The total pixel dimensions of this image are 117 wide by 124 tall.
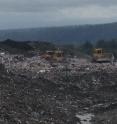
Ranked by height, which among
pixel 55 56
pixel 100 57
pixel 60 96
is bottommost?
pixel 60 96

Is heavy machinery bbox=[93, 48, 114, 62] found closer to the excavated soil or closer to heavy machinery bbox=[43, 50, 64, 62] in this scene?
heavy machinery bbox=[43, 50, 64, 62]

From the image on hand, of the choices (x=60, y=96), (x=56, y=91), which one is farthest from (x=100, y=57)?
(x=60, y=96)

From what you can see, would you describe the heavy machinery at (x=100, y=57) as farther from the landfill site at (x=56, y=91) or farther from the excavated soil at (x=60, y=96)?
the excavated soil at (x=60, y=96)

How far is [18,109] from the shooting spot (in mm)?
23781

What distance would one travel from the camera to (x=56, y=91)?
112 ft

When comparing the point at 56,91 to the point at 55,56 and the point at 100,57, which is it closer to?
the point at 55,56

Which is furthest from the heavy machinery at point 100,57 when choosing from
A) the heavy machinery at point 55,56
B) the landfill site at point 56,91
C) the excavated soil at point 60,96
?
the excavated soil at point 60,96

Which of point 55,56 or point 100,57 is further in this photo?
point 100,57

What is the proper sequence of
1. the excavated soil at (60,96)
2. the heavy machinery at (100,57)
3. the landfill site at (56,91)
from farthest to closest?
the heavy machinery at (100,57) → the landfill site at (56,91) → the excavated soil at (60,96)

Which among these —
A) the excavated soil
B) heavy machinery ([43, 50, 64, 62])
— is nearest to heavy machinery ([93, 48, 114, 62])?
heavy machinery ([43, 50, 64, 62])

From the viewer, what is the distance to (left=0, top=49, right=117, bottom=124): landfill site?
80.4 ft

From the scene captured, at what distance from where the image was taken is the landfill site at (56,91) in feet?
80.4

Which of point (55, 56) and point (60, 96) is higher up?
point (55, 56)

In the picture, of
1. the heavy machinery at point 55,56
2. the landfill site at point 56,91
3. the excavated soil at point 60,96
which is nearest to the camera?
the excavated soil at point 60,96
